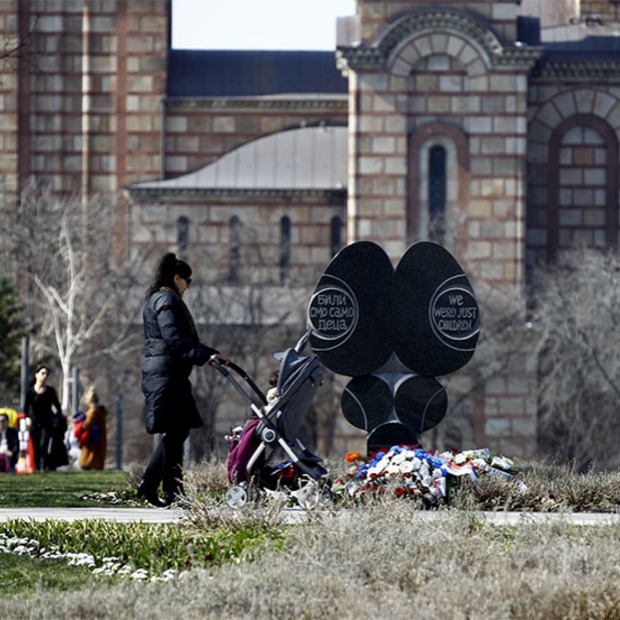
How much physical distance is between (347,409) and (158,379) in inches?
203

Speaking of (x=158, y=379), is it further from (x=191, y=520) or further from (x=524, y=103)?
(x=524, y=103)

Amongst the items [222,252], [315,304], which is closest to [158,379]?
[315,304]

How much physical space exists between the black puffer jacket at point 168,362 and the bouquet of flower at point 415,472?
1.54 meters

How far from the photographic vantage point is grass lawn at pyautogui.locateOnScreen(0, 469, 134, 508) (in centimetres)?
2077

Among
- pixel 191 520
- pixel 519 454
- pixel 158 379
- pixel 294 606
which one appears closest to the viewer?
pixel 294 606

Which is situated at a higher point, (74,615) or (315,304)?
(315,304)

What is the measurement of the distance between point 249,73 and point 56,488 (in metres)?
39.1

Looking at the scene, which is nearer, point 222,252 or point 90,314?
point 90,314

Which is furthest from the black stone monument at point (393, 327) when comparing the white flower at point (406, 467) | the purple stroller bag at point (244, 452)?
the purple stroller bag at point (244, 452)

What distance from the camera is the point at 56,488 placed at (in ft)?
76.7

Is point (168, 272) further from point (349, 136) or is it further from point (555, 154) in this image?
point (555, 154)

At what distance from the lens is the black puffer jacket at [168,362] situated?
18.8m

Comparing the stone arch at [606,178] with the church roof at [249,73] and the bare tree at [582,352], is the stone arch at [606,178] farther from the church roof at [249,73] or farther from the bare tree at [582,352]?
the church roof at [249,73]

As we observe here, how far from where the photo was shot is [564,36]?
58.8m
